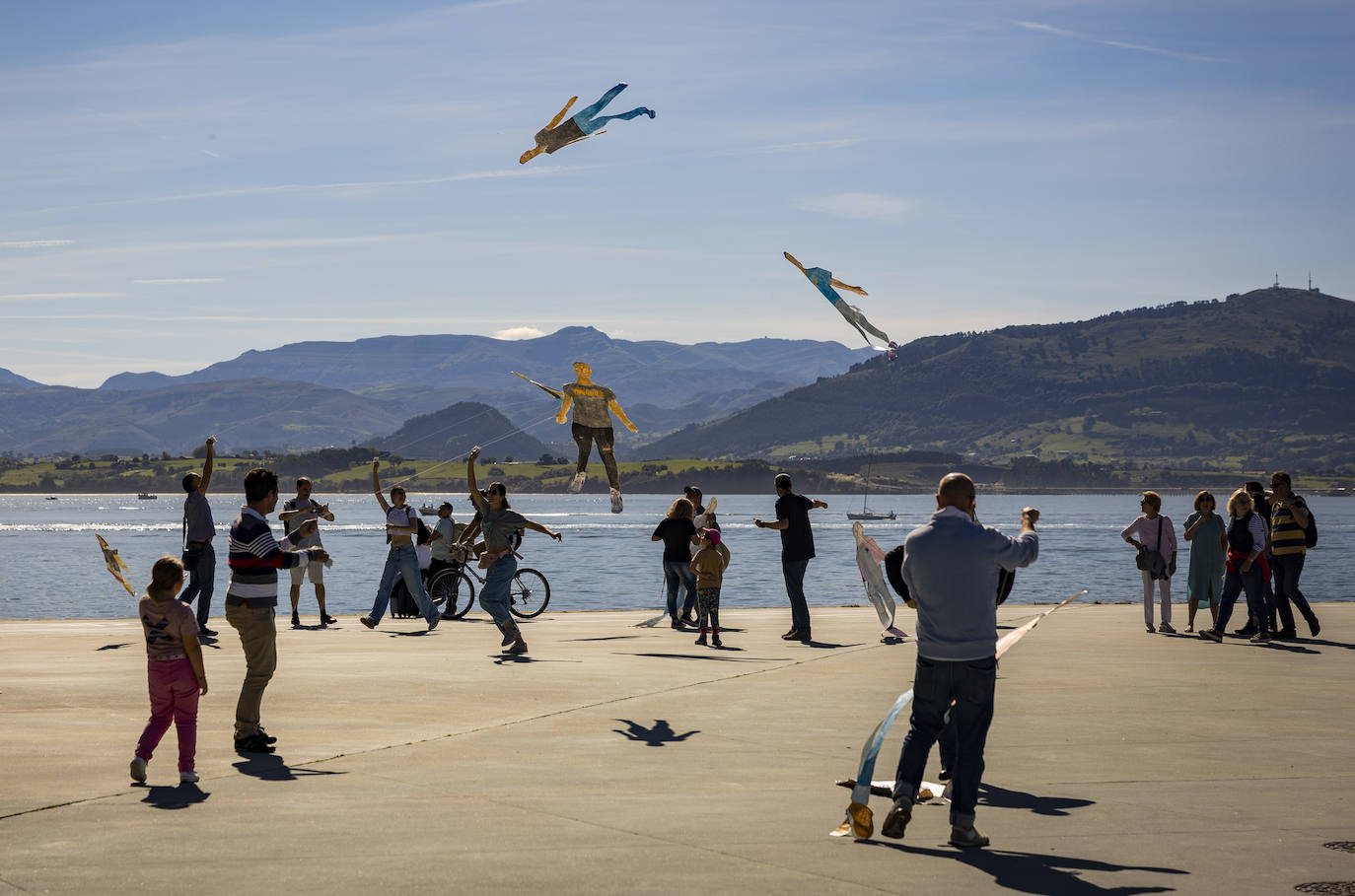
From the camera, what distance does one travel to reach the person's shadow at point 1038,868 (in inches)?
233

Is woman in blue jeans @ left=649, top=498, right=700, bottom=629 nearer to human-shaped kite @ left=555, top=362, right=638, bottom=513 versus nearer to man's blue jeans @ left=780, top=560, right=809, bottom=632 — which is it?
man's blue jeans @ left=780, top=560, right=809, bottom=632

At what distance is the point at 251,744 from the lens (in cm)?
927

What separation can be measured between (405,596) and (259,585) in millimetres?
12369

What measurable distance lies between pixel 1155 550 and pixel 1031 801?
12.0 metres

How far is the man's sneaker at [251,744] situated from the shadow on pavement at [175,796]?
1.14m

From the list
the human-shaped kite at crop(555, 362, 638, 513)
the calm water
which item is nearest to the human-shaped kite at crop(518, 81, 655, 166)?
the human-shaped kite at crop(555, 362, 638, 513)

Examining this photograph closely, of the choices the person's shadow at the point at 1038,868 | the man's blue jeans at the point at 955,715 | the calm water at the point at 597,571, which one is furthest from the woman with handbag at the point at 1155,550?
the calm water at the point at 597,571

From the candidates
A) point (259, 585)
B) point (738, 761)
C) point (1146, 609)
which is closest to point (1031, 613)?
point (1146, 609)

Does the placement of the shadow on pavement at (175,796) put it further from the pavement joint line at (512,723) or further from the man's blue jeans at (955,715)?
the man's blue jeans at (955,715)

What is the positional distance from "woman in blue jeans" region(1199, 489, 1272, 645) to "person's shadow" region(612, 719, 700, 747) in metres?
9.58

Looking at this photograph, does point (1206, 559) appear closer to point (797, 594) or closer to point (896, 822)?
point (797, 594)

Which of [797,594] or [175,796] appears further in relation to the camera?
[797,594]

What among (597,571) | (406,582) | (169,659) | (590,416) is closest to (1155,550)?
(590,416)

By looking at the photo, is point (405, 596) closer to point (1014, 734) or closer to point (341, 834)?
point (1014, 734)
